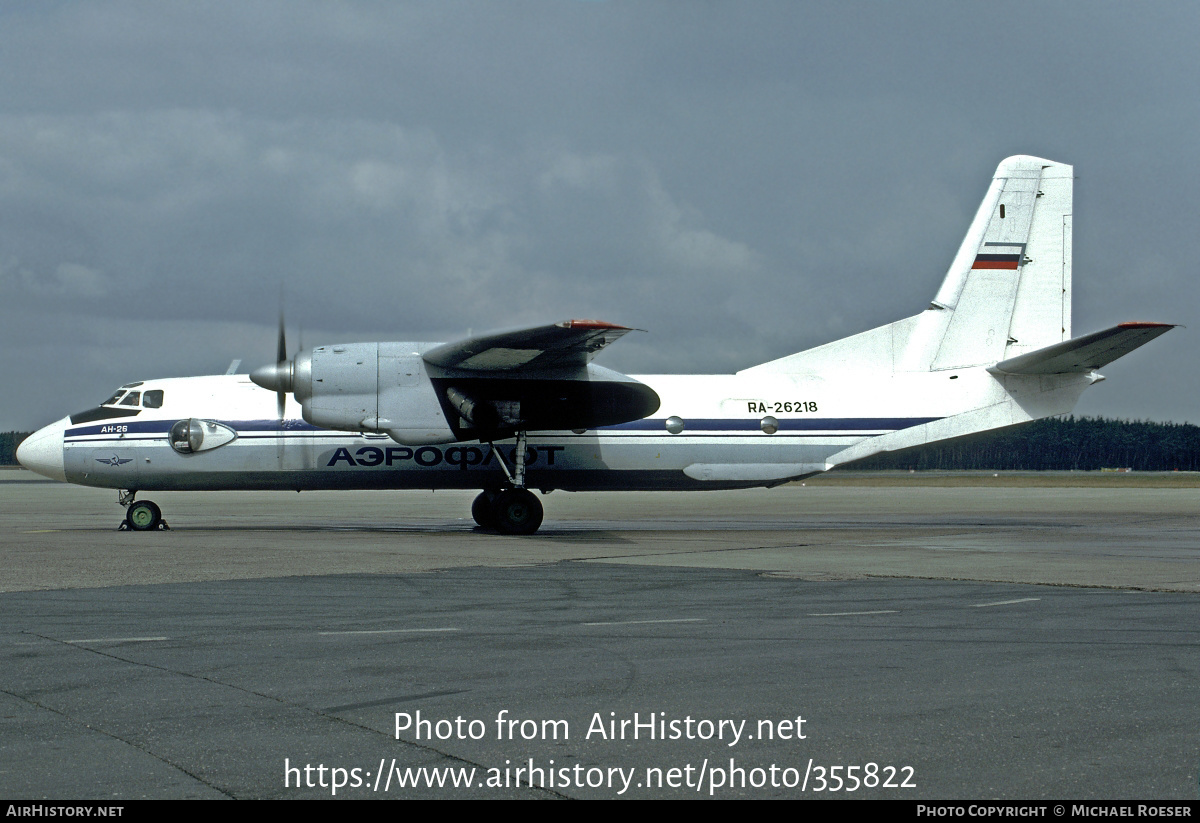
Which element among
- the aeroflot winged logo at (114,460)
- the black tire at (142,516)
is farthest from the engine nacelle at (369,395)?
the aeroflot winged logo at (114,460)

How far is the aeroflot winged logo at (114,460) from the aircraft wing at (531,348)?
7318 millimetres

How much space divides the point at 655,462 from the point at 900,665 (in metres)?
16.5

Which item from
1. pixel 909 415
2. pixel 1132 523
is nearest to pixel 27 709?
pixel 909 415

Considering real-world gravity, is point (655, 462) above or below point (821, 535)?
above

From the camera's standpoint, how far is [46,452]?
23.7m

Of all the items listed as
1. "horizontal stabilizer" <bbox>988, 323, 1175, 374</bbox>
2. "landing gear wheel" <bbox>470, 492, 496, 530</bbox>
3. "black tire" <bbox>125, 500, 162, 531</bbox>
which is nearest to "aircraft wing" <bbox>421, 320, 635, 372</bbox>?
"landing gear wheel" <bbox>470, 492, 496, 530</bbox>

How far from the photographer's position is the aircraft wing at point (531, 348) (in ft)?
64.4

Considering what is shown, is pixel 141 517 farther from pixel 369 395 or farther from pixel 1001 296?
pixel 1001 296

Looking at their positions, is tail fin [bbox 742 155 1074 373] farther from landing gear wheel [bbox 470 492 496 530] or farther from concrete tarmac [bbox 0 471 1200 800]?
concrete tarmac [bbox 0 471 1200 800]

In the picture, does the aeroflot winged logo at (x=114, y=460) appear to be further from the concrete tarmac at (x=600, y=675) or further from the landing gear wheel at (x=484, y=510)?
the concrete tarmac at (x=600, y=675)

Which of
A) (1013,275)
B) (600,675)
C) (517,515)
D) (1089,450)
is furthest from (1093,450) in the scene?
(600,675)
